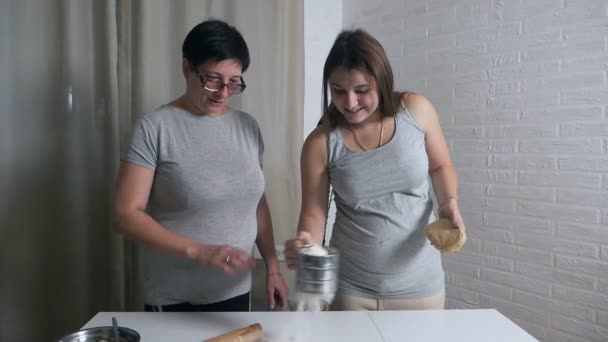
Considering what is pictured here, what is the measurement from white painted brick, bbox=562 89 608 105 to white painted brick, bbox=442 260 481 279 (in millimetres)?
793

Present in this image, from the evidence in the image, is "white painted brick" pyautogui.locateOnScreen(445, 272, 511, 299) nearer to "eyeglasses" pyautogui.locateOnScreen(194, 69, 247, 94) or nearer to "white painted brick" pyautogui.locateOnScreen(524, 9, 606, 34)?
"white painted brick" pyautogui.locateOnScreen(524, 9, 606, 34)

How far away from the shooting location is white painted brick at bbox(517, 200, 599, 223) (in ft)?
5.60

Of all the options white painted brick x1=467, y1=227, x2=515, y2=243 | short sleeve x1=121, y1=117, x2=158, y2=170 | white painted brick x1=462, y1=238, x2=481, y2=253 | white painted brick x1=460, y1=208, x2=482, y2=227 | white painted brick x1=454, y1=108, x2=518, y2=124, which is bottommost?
white painted brick x1=462, y1=238, x2=481, y2=253

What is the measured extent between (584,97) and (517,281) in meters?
0.77

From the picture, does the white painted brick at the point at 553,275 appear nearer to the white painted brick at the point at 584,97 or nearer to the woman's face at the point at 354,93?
the white painted brick at the point at 584,97

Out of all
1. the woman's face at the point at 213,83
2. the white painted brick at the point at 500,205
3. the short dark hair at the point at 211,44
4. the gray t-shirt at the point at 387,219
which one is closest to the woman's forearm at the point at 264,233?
the gray t-shirt at the point at 387,219

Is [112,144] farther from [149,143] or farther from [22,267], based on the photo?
[149,143]

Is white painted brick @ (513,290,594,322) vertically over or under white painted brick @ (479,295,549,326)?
over

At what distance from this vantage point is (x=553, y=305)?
183 centimetres

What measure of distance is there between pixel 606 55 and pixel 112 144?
5.74 ft

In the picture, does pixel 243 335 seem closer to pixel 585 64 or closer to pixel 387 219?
pixel 387 219

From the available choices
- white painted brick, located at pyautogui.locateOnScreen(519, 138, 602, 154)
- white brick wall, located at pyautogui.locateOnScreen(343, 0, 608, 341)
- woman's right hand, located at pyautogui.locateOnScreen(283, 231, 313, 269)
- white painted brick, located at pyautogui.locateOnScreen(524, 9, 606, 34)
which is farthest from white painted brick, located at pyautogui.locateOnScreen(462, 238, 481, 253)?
woman's right hand, located at pyautogui.locateOnScreen(283, 231, 313, 269)

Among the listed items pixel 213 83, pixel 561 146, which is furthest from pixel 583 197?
pixel 213 83

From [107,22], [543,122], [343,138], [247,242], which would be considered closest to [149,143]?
[247,242]
